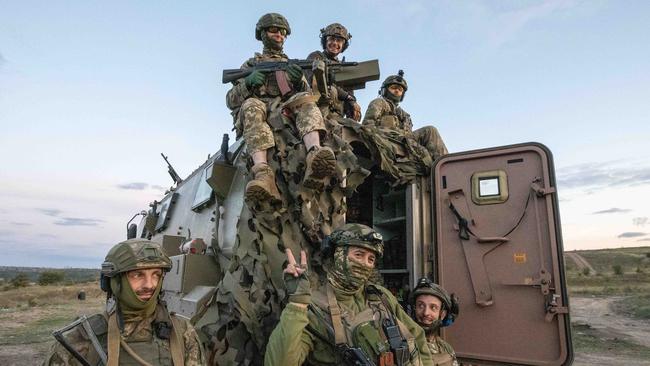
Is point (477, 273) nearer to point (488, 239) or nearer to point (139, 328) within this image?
point (488, 239)

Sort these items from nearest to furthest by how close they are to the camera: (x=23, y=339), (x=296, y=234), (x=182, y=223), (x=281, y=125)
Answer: (x=296, y=234)
(x=281, y=125)
(x=182, y=223)
(x=23, y=339)

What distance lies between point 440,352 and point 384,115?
11.5ft

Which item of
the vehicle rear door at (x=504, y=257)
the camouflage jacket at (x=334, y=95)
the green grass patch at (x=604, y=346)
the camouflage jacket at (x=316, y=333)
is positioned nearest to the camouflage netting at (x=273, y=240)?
the camouflage jacket at (x=334, y=95)

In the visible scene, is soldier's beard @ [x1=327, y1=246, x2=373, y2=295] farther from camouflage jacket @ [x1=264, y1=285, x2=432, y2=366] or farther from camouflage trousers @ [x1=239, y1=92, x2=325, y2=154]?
camouflage trousers @ [x1=239, y1=92, x2=325, y2=154]

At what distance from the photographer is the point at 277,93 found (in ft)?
16.4

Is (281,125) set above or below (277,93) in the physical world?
below

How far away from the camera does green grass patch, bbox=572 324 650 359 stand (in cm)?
1045

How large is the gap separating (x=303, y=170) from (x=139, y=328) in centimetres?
235

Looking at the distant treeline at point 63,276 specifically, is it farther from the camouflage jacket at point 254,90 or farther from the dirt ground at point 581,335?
the camouflage jacket at point 254,90

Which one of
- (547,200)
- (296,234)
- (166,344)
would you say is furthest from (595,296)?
(166,344)

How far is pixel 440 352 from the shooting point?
3879 mm

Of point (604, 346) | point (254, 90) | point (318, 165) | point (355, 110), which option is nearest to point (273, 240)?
point (318, 165)

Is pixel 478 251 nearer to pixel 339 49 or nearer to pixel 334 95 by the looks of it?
pixel 334 95

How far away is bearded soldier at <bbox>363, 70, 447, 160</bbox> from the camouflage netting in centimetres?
143
